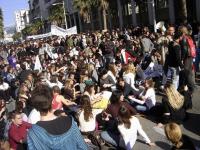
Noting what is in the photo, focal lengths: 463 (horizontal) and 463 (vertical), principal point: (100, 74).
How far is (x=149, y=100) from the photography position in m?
10.8

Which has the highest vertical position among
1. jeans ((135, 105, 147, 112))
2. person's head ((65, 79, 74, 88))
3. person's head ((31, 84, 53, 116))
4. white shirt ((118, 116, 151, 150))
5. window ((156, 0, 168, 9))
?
window ((156, 0, 168, 9))

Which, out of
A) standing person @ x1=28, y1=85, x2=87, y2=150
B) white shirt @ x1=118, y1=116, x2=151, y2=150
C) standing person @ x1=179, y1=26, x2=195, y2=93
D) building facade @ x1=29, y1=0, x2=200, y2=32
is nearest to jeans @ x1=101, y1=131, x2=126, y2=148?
white shirt @ x1=118, y1=116, x2=151, y2=150

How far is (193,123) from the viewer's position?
9.67 meters

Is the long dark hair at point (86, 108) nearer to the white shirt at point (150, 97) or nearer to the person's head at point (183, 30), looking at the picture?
the white shirt at point (150, 97)

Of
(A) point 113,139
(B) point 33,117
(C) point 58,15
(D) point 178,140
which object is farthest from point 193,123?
(C) point 58,15

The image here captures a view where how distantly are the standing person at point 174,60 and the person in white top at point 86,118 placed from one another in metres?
2.98

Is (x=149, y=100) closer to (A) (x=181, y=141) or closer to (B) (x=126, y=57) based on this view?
(A) (x=181, y=141)

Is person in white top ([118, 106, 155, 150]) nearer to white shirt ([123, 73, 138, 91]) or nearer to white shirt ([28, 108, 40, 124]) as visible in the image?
white shirt ([28, 108, 40, 124])

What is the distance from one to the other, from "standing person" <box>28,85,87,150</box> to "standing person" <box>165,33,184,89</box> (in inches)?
285

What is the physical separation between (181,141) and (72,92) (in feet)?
21.5

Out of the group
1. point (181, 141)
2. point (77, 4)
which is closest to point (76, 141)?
point (181, 141)

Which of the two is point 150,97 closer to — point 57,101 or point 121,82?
point 121,82

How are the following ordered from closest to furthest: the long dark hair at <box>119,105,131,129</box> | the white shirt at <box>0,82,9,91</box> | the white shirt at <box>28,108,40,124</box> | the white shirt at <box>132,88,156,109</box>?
1. the long dark hair at <box>119,105,131,129</box>
2. the white shirt at <box>28,108,40,124</box>
3. the white shirt at <box>132,88,156,109</box>
4. the white shirt at <box>0,82,9,91</box>

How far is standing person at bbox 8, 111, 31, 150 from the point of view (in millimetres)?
7613
